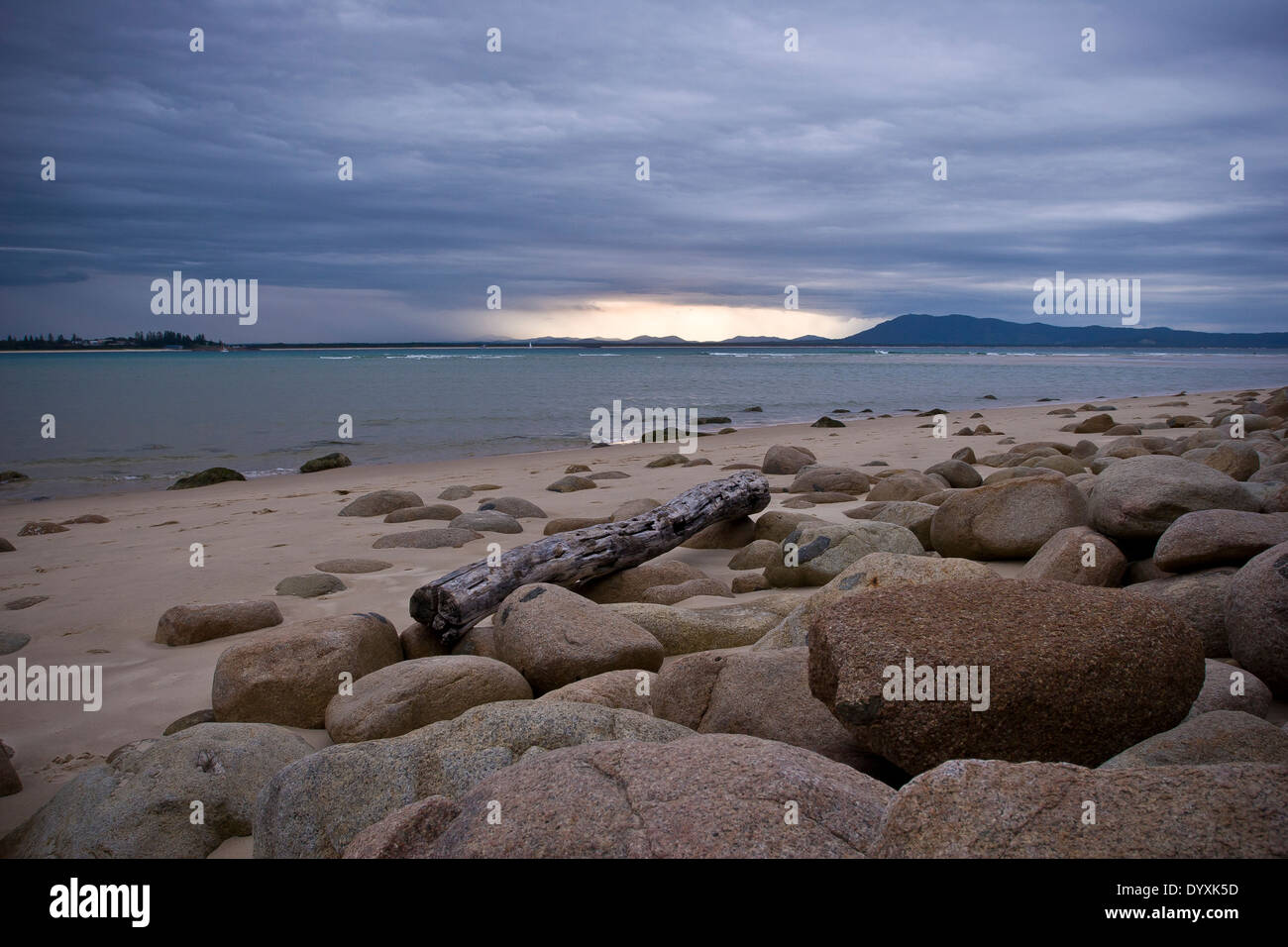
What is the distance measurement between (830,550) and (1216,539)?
2.50 meters

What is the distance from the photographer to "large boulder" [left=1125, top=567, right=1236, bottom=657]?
4.06 meters

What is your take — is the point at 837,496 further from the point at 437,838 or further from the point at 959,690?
the point at 437,838

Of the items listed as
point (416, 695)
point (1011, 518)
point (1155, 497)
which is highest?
point (1155, 497)

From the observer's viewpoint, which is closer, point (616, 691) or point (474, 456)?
point (616, 691)

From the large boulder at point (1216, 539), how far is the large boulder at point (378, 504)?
8.20m

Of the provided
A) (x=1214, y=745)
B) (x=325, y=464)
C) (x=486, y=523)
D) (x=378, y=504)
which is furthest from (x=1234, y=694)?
(x=325, y=464)

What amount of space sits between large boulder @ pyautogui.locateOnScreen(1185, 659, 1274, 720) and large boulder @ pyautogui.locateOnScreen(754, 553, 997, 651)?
1.26 m

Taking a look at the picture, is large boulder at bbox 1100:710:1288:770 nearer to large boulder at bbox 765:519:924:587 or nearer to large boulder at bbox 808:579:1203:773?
large boulder at bbox 808:579:1203:773

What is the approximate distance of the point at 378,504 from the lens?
34.1 ft

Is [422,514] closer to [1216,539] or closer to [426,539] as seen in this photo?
[426,539]

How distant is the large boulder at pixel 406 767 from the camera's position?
9.57ft

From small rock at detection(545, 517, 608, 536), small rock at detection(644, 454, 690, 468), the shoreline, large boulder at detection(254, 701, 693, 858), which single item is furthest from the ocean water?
large boulder at detection(254, 701, 693, 858)

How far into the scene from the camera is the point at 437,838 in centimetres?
237
